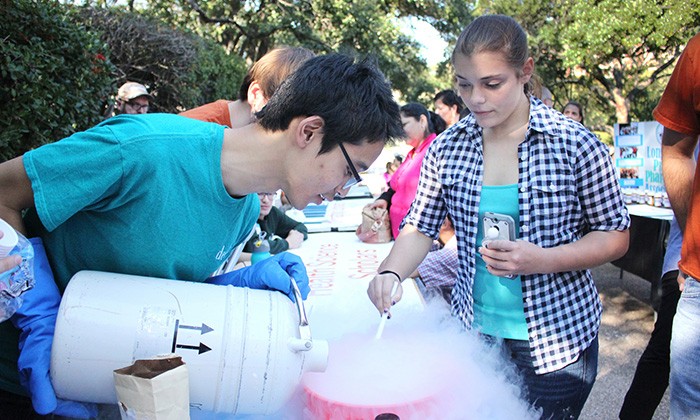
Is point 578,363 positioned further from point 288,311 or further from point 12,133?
point 12,133

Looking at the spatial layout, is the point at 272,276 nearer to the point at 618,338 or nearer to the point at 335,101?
the point at 335,101

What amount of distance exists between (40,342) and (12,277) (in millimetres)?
130

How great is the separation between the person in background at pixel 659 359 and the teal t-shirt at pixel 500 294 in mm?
1131

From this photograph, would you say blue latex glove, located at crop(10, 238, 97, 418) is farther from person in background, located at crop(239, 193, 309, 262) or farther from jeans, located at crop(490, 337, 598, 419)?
person in background, located at crop(239, 193, 309, 262)

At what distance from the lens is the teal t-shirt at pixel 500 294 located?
138cm

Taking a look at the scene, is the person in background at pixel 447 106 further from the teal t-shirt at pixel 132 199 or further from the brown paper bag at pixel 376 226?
the teal t-shirt at pixel 132 199

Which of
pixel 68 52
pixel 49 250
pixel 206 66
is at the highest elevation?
pixel 68 52

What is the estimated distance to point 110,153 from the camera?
974mm

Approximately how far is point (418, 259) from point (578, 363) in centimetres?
51

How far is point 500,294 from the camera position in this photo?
55.1 inches

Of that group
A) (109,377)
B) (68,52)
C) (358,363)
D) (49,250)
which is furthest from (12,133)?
(358,363)

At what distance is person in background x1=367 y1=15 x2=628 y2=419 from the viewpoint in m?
1.30

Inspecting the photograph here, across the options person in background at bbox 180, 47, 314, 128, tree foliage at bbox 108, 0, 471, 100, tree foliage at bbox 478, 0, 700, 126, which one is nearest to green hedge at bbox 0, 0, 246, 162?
person in background at bbox 180, 47, 314, 128

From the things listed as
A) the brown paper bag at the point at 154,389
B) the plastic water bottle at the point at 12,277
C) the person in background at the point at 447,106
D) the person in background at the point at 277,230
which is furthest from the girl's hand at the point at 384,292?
the person in background at the point at 447,106
